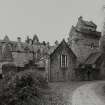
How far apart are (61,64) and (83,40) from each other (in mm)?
12183

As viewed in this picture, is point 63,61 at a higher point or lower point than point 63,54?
lower

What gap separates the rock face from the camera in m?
38.2

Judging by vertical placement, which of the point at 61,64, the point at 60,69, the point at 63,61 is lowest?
the point at 60,69

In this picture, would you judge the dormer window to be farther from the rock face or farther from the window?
the rock face

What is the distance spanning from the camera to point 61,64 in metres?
29.8

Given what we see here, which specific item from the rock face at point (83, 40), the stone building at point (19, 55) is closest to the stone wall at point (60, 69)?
the stone building at point (19, 55)

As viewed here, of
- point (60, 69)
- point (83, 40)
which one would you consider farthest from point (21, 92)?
point (83, 40)

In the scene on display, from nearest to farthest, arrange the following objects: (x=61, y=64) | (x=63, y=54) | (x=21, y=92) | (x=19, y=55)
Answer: (x=21, y=92) < (x=19, y=55) < (x=61, y=64) < (x=63, y=54)

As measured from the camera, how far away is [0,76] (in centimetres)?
1567

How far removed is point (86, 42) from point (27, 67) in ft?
73.7

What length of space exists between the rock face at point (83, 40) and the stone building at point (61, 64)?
297 inches

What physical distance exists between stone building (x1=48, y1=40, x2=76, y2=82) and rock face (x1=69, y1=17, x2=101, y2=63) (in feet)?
24.8

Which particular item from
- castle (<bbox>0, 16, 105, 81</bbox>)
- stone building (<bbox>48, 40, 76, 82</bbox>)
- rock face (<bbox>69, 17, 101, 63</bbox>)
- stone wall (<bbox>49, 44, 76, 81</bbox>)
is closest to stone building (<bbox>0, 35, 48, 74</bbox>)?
castle (<bbox>0, 16, 105, 81</bbox>)

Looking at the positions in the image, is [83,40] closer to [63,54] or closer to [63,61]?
[63,54]
